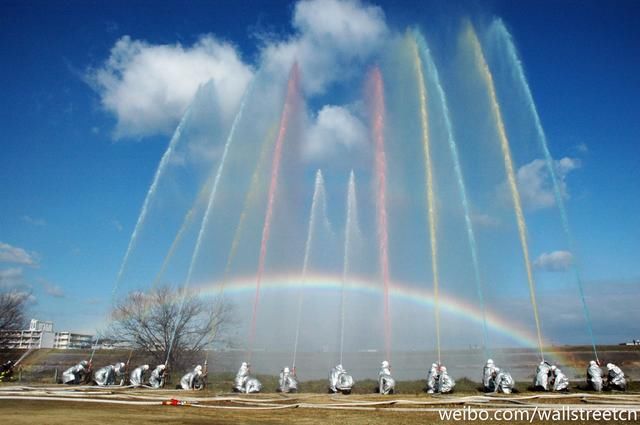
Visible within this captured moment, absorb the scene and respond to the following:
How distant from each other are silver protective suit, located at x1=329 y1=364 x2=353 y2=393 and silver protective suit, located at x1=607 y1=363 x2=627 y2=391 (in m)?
13.3

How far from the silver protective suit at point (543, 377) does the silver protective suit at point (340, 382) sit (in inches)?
382

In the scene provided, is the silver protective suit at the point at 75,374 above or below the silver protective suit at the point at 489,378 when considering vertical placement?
below

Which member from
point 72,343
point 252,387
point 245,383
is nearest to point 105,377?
point 245,383

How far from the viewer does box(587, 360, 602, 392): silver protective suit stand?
22.0 m

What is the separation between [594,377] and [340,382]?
42.6 ft

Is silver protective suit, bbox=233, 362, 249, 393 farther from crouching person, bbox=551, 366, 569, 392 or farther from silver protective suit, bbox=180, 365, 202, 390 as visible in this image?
crouching person, bbox=551, 366, 569, 392

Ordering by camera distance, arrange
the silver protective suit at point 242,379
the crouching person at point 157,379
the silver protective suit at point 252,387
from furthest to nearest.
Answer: the crouching person at point 157,379, the silver protective suit at point 242,379, the silver protective suit at point 252,387

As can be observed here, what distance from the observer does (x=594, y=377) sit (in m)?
22.2

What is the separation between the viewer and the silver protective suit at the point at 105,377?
2718 centimetres

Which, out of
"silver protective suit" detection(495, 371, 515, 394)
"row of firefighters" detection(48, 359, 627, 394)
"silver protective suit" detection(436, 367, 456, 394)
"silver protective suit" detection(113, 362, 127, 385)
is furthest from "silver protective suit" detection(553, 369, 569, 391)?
"silver protective suit" detection(113, 362, 127, 385)

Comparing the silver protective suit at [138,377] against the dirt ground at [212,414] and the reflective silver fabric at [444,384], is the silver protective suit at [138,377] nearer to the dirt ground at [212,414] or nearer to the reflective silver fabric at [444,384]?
the dirt ground at [212,414]

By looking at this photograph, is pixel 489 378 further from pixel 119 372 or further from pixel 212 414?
pixel 119 372

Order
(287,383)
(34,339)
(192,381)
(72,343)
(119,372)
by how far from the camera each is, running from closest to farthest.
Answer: (287,383)
(192,381)
(119,372)
(34,339)
(72,343)

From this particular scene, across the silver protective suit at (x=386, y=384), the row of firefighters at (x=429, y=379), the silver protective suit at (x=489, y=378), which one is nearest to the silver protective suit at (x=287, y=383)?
the row of firefighters at (x=429, y=379)
